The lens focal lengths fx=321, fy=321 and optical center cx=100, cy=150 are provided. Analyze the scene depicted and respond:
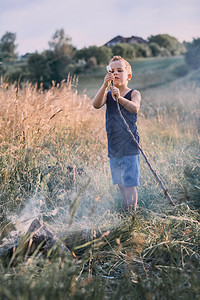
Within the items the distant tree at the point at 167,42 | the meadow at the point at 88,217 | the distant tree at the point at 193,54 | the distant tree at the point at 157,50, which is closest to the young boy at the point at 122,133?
the meadow at the point at 88,217

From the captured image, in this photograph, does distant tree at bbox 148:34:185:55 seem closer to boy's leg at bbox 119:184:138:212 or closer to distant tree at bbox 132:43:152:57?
distant tree at bbox 132:43:152:57

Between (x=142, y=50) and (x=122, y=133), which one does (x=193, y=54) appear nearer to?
(x=142, y=50)

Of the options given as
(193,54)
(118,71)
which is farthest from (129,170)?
(193,54)

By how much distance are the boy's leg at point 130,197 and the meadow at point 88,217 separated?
10 centimetres

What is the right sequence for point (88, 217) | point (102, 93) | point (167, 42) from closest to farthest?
1. point (102, 93)
2. point (88, 217)
3. point (167, 42)

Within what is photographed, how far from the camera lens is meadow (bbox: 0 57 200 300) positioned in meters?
1.71

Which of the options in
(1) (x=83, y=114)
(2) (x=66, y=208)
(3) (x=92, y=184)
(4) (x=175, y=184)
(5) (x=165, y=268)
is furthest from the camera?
(1) (x=83, y=114)

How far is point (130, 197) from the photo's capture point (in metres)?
2.78

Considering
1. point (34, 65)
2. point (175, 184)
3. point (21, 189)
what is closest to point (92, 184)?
point (21, 189)

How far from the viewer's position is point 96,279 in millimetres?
1972

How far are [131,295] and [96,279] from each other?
0.28 m

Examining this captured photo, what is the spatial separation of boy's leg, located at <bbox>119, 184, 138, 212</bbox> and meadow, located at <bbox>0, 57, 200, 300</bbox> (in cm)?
10

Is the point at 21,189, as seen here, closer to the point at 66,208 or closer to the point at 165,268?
the point at 66,208

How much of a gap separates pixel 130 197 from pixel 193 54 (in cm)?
1352
